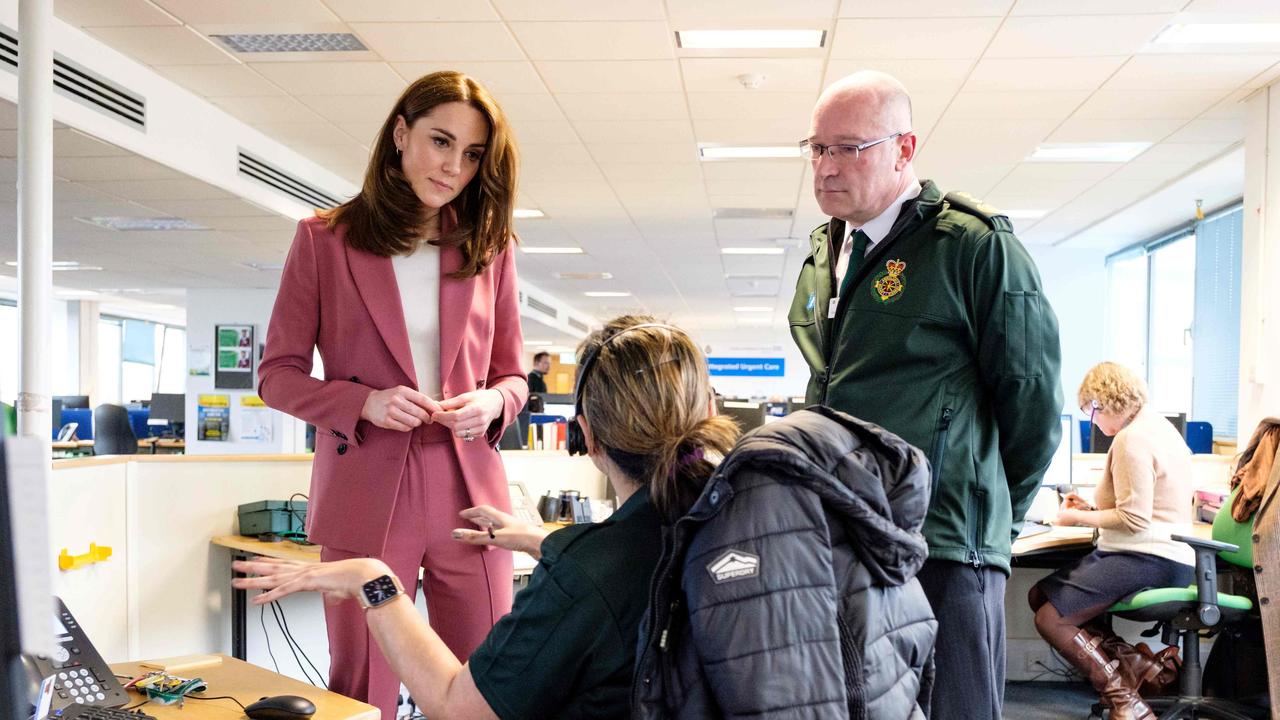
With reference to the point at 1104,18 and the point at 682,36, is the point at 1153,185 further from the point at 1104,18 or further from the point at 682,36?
the point at 682,36

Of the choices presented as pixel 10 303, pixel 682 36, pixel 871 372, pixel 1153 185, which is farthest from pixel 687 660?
pixel 10 303

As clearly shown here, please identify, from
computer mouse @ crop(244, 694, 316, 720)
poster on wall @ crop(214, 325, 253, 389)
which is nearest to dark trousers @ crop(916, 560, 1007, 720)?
computer mouse @ crop(244, 694, 316, 720)

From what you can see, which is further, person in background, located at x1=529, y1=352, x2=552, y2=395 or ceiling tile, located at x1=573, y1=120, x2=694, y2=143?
person in background, located at x1=529, y1=352, x2=552, y2=395

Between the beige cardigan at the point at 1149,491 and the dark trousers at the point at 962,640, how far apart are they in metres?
2.64

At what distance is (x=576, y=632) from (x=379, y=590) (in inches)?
10.6

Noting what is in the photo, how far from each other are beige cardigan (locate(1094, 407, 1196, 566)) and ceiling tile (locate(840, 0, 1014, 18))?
1.76m

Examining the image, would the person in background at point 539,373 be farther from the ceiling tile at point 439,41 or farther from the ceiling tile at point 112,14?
the ceiling tile at point 112,14

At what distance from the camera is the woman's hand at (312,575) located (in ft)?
4.13

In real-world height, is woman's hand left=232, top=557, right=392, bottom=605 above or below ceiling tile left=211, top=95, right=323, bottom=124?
below

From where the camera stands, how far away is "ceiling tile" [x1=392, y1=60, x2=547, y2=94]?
5215 millimetres

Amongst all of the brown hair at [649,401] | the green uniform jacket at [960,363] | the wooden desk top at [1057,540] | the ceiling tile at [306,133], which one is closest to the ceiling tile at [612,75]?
the ceiling tile at [306,133]

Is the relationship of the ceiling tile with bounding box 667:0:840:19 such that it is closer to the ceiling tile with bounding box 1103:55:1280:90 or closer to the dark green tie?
the ceiling tile with bounding box 1103:55:1280:90

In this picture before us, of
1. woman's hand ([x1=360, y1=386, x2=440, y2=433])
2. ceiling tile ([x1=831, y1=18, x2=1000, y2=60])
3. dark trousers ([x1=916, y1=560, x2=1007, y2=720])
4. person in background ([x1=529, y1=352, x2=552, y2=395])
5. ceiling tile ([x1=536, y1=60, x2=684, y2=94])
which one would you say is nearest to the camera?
woman's hand ([x1=360, y1=386, x2=440, y2=433])

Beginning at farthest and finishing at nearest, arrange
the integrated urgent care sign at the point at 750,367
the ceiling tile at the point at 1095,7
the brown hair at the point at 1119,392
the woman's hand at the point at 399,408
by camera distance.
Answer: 1. the integrated urgent care sign at the point at 750,367
2. the ceiling tile at the point at 1095,7
3. the brown hair at the point at 1119,392
4. the woman's hand at the point at 399,408
